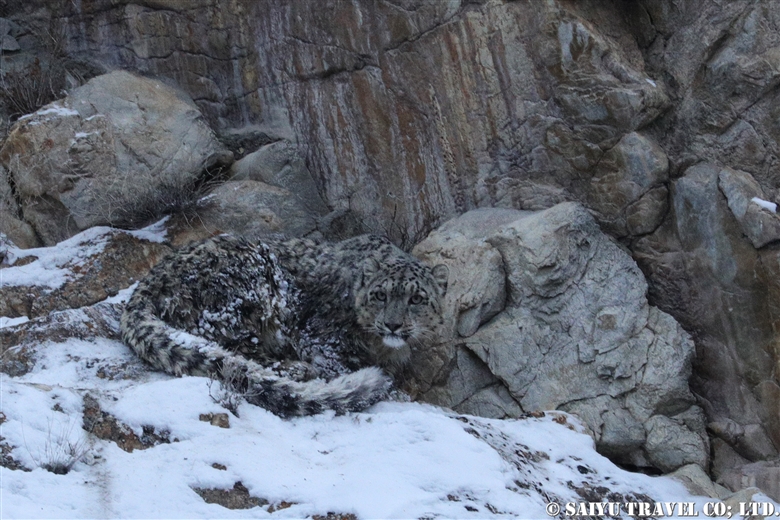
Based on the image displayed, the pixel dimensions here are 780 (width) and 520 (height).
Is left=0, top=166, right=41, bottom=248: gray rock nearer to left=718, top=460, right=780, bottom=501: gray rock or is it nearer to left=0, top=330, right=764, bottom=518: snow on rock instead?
left=0, top=330, right=764, bottom=518: snow on rock

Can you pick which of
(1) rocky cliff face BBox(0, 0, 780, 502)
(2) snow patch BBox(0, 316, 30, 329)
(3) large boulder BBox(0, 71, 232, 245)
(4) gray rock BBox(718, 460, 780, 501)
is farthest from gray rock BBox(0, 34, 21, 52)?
(4) gray rock BBox(718, 460, 780, 501)

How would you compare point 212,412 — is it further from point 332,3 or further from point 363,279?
point 332,3

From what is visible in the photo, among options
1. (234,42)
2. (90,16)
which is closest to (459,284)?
(234,42)

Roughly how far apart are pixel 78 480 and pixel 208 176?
5130 millimetres

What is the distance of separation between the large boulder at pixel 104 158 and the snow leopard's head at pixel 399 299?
2442 mm

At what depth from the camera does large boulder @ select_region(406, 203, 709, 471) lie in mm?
7000

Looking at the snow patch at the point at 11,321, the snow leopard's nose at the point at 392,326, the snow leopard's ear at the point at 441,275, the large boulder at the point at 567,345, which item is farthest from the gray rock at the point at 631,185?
the snow patch at the point at 11,321

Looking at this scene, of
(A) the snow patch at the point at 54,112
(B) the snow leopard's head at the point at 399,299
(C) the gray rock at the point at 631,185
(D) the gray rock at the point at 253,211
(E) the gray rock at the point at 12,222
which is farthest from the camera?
(A) the snow patch at the point at 54,112

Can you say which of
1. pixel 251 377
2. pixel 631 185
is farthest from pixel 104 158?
pixel 631 185

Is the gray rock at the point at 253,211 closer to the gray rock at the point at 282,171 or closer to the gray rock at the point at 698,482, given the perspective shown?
the gray rock at the point at 282,171

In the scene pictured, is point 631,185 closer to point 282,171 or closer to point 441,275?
point 441,275

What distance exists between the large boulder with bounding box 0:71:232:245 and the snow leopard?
169 cm

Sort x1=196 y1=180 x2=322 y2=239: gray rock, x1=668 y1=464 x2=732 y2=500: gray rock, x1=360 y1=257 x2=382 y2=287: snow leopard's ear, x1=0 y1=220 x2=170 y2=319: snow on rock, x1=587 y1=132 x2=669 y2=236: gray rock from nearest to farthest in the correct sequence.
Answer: x1=668 y1=464 x2=732 y2=500: gray rock
x1=360 y1=257 x2=382 y2=287: snow leopard's ear
x1=0 y1=220 x2=170 y2=319: snow on rock
x1=587 y1=132 x2=669 y2=236: gray rock
x1=196 y1=180 x2=322 y2=239: gray rock

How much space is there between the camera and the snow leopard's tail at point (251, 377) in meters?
5.24
